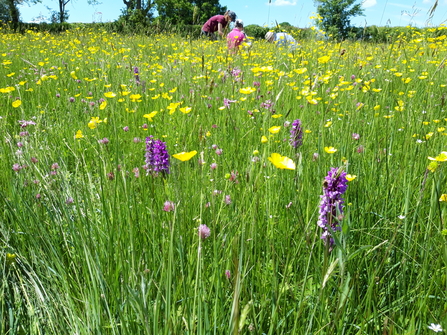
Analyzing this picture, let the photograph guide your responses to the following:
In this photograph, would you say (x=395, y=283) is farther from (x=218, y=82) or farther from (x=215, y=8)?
(x=215, y=8)

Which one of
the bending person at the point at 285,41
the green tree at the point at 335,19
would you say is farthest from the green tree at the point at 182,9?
the bending person at the point at 285,41

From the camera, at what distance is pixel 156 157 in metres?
1.47

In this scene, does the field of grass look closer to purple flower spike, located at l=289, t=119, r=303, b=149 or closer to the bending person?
purple flower spike, located at l=289, t=119, r=303, b=149

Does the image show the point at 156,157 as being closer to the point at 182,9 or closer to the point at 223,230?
the point at 223,230

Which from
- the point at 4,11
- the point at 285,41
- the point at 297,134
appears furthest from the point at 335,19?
the point at 4,11

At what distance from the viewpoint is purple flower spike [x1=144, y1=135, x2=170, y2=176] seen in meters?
1.48

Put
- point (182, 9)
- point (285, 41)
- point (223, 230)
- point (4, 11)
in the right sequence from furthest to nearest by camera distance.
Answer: point (182, 9), point (4, 11), point (285, 41), point (223, 230)

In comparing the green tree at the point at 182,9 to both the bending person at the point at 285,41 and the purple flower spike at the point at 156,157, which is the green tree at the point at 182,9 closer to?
the bending person at the point at 285,41

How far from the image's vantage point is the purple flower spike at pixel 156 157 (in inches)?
58.1

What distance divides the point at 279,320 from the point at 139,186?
2.67 ft

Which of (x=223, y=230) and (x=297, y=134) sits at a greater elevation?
(x=297, y=134)

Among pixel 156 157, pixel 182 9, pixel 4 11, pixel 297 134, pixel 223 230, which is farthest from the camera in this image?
pixel 182 9

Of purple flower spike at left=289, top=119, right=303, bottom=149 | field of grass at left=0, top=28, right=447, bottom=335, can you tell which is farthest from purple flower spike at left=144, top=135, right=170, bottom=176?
purple flower spike at left=289, top=119, right=303, bottom=149

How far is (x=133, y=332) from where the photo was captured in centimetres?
74
